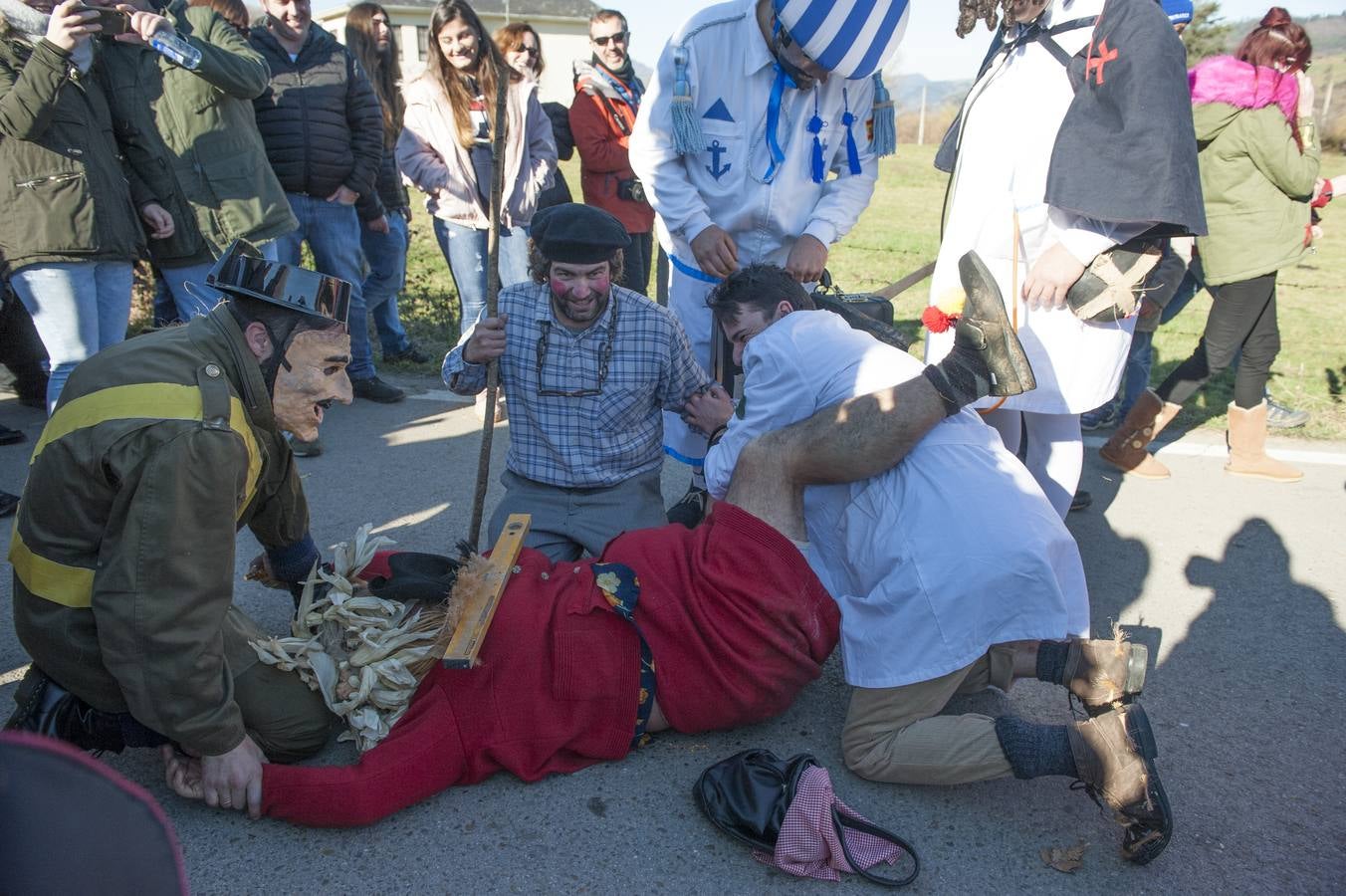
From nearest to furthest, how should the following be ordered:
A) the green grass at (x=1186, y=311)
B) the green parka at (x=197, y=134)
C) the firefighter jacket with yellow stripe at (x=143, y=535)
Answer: the firefighter jacket with yellow stripe at (x=143, y=535), the green parka at (x=197, y=134), the green grass at (x=1186, y=311)

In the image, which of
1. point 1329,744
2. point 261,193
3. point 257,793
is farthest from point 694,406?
point 261,193

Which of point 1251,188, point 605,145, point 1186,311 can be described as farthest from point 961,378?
point 1186,311

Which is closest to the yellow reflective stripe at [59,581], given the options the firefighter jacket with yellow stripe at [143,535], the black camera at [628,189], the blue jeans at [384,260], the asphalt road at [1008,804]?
the firefighter jacket with yellow stripe at [143,535]

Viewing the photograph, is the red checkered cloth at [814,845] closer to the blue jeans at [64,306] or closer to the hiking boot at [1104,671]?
the hiking boot at [1104,671]

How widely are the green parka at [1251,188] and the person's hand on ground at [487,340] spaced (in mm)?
3137

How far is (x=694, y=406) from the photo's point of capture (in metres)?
3.31

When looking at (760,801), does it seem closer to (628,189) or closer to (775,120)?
(775,120)

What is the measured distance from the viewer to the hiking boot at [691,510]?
361 cm

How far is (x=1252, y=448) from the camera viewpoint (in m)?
4.51

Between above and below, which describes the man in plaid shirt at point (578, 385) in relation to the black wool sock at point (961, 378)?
below

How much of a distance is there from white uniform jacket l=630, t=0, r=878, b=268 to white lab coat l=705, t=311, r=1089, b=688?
876 mm

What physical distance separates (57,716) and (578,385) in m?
1.73

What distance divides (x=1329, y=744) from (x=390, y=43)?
19.3 feet

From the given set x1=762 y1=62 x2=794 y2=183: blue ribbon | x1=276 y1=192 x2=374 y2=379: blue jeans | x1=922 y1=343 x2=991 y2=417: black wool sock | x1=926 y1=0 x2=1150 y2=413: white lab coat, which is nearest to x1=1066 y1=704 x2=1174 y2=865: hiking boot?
x1=922 y1=343 x2=991 y2=417: black wool sock
